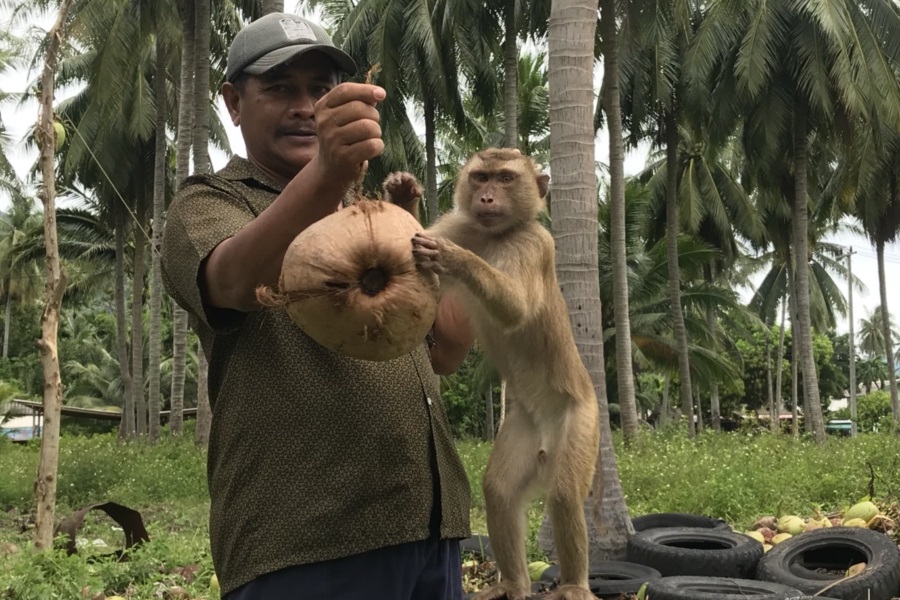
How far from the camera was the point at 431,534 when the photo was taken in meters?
2.54

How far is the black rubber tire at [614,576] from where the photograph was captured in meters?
5.77

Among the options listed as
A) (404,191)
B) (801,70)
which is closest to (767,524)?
(404,191)

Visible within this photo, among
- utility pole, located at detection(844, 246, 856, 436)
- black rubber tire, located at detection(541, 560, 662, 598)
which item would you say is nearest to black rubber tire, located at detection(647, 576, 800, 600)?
black rubber tire, located at detection(541, 560, 662, 598)

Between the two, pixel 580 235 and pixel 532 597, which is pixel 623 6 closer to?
pixel 580 235

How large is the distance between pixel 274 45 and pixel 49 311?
6.15 m

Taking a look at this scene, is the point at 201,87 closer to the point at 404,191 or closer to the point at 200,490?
the point at 200,490

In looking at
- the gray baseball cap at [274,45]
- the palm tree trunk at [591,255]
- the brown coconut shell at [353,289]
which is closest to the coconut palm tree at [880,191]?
the palm tree trunk at [591,255]

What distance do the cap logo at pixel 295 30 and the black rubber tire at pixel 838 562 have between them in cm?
503

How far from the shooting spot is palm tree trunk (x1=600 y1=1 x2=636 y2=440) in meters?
19.5

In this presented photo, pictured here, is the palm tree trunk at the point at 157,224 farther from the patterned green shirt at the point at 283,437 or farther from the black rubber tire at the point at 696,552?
the patterned green shirt at the point at 283,437

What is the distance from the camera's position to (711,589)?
18.8 feet

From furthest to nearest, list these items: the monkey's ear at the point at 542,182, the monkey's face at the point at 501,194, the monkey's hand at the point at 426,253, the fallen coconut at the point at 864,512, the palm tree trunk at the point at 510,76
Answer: the palm tree trunk at the point at 510,76
the fallen coconut at the point at 864,512
the monkey's ear at the point at 542,182
the monkey's face at the point at 501,194
the monkey's hand at the point at 426,253

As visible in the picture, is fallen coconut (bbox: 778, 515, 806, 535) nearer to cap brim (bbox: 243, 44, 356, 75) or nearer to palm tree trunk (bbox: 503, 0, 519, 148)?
cap brim (bbox: 243, 44, 356, 75)

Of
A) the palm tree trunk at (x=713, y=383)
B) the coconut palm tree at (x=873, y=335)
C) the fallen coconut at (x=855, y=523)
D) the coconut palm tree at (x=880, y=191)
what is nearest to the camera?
the fallen coconut at (x=855, y=523)
